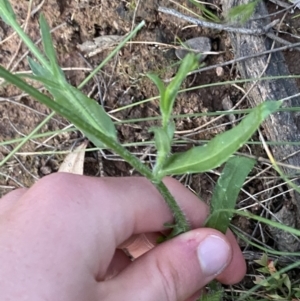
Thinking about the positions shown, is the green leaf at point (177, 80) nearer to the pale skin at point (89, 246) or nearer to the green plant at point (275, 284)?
the pale skin at point (89, 246)

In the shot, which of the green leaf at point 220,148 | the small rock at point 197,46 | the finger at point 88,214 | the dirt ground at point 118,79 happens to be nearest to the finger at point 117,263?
the finger at point 88,214

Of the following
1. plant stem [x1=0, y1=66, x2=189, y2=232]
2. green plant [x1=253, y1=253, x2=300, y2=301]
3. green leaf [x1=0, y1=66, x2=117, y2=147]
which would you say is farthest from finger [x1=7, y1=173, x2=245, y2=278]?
green plant [x1=253, y1=253, x2=300, y2=301]

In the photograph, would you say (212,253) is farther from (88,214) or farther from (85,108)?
(85,108)

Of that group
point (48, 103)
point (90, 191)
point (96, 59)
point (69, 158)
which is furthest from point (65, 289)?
point (96, 59)

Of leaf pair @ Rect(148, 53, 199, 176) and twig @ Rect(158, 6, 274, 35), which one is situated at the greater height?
leaf pair @ Rect(148, 53, 199, 176)

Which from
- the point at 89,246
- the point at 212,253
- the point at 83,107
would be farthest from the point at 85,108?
the point at 212,253

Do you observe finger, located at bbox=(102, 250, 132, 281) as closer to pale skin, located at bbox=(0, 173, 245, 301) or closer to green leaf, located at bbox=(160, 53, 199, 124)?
pale skin, located at bbox=(0, 173, 245, 301)
